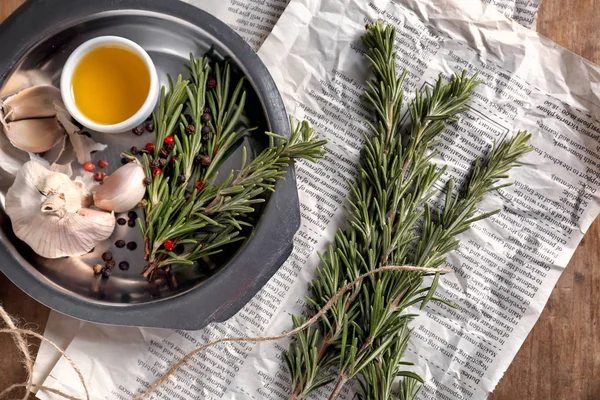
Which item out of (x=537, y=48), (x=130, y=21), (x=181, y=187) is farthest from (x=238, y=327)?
(x=537, y=48)

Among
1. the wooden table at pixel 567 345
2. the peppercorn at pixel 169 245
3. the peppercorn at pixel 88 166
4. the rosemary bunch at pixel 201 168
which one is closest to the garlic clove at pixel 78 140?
the peppercorn at pixel 88 166

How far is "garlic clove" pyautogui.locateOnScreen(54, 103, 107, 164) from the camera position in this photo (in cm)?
101

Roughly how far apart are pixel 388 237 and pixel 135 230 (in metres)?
0.47

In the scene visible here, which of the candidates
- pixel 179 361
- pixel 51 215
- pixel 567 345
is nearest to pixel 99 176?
pixel 51 215

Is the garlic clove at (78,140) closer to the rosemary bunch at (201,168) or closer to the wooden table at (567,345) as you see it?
the rosemary bunch at (201,168)

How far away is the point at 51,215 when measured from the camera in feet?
3.02

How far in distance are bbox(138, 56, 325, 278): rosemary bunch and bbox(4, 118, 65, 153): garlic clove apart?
19cm

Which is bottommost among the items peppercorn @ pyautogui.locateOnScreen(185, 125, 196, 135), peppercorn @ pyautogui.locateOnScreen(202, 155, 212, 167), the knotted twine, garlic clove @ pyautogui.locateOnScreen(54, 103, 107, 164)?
the knotted twine

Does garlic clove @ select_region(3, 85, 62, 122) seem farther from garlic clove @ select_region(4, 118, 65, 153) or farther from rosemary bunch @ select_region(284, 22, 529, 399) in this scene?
rosemary bunch @ select_region(284, 22, 529, 399)

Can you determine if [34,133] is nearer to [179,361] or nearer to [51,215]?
[51,215]

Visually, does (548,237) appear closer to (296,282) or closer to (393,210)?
(393,210)

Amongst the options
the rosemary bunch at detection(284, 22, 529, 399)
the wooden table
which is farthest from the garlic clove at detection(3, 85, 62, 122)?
the wooden table

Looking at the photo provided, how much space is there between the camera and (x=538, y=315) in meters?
1.04

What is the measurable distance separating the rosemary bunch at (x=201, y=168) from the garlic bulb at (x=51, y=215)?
103mm
